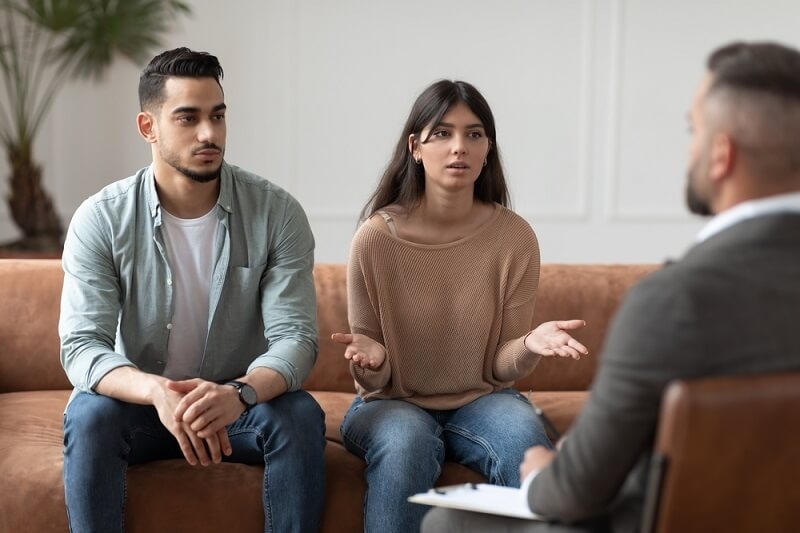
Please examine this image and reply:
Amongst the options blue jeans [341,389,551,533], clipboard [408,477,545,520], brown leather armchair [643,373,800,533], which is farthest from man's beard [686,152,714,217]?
blue jeans [341,389,551,533]

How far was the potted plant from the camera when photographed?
527 centimetres

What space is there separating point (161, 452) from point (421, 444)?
1.83ft

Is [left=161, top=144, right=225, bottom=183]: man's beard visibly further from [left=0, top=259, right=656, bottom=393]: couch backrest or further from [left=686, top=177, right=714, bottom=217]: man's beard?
[left=686, top=177, right=714, bottom=217]: man's beard

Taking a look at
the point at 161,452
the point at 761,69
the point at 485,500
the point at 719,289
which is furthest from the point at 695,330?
the point at 161,452

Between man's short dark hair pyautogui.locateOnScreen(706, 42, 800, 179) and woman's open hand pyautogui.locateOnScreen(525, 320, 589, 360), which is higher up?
man's short dark hair pyautogui.locateOnScreen(706, 42, 800, 179)

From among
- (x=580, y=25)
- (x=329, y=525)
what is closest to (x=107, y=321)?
(x=329, y=525)

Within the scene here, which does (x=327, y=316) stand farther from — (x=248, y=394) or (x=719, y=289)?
(x=719, y=289)

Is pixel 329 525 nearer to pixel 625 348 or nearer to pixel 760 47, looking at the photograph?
pixel 625 348

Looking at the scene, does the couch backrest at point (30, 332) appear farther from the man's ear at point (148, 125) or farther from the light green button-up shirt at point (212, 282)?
the man's ear at point (148, 125)

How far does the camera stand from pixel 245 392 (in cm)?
213

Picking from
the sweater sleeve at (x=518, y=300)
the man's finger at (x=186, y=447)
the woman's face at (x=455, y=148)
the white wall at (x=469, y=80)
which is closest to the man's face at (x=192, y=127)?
the woman's face at (x=455, y=148)

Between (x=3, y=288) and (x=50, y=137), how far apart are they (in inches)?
124

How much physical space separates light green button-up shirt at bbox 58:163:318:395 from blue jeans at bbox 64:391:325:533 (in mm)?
123

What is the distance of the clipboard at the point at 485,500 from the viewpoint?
1.45 meters
